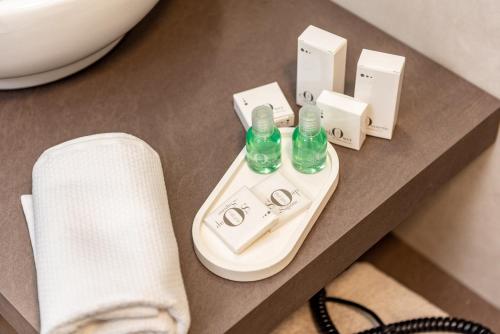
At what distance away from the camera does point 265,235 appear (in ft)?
2.87

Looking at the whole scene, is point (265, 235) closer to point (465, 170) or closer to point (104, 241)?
point (104, 241)

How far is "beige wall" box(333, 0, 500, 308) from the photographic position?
1004 mm

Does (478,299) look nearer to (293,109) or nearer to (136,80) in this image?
(293,109)

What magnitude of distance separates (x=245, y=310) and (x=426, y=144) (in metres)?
0.36

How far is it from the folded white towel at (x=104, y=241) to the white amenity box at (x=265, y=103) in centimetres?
16

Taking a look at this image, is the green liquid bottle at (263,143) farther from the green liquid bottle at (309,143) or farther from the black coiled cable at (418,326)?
the black coiled cable at (418,326)

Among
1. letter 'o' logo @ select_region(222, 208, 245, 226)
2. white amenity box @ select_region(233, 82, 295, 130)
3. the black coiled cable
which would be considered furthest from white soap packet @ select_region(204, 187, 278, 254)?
the black coiled cable

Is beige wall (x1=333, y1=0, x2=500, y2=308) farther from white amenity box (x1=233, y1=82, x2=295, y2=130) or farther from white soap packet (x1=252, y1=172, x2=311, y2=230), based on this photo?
white soap packet (x1=252, y1=172, x2=311, y2=230)

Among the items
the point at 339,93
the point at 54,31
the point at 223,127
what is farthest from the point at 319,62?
the point at 54,31

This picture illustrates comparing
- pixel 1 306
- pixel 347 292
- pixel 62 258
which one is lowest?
pixel 347 292

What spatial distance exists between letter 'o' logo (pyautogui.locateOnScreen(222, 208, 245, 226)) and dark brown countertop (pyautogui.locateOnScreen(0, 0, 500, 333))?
2.5 inches

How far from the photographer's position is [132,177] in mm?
853

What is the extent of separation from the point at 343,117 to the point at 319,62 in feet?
0.28

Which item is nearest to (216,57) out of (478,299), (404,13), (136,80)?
(136,80)
